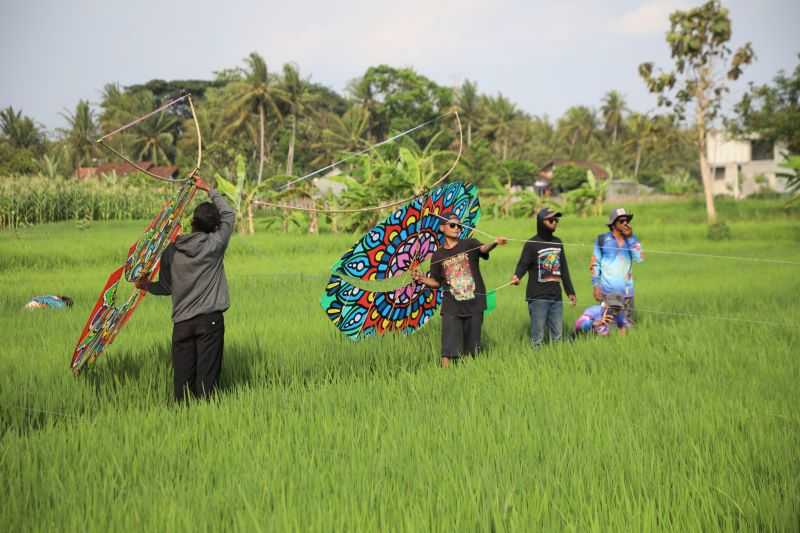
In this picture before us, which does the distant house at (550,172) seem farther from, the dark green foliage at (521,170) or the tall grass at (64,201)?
the tall grass at (64,201)

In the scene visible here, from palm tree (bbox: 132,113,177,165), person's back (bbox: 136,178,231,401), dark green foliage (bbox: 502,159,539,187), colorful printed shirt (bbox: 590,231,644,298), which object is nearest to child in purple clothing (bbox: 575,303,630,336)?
colorful printed shirt (bbox: 590,231,644,298)

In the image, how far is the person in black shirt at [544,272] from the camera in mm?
5352

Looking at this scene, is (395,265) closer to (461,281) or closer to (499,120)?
(461,281)

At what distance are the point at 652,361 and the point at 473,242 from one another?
1421mm

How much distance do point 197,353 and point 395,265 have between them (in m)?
1.51

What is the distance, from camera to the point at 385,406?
147 inches

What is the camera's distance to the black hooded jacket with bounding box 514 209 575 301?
536cm

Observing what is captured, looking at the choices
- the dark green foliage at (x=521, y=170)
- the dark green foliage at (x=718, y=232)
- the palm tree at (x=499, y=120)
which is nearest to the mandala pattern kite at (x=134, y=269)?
the dark green foliage at (x=718, y=232)

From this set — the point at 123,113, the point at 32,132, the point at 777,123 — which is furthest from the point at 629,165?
the point at 32,132

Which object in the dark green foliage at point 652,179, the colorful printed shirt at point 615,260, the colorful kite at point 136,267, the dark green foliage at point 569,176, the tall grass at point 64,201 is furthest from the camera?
the dark green foliage at point 652,179

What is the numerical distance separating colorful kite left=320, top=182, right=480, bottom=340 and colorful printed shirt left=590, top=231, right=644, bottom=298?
106cm

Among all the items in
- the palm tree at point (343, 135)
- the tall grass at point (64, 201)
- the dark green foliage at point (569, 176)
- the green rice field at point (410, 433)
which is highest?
the palm tree at point (343, 135)

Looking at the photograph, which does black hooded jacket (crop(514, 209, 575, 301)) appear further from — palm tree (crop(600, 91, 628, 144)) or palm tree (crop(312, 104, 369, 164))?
palm tree (crop(600, 91, 628, 144))

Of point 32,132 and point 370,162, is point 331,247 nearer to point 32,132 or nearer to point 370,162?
point 370,162
